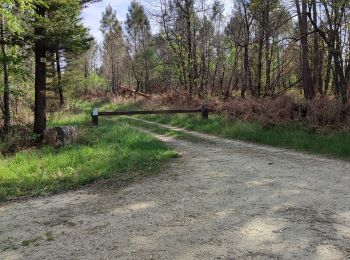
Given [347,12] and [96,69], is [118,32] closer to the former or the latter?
[96,69]

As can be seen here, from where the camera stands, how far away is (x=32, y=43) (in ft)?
41.3

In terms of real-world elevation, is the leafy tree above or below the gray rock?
above

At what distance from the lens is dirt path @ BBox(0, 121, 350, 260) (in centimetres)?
409

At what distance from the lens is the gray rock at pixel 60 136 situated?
38.0 ft

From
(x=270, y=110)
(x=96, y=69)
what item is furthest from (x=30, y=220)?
(x=96, y=69)

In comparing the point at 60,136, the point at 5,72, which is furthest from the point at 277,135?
the point at 5,72

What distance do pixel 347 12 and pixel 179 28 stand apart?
14.2 m

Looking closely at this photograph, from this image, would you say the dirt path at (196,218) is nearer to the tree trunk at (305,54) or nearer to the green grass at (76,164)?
the green grass at (76,164)

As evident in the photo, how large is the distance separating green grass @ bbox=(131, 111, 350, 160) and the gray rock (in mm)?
5974

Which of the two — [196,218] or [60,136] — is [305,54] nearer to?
[60,136]

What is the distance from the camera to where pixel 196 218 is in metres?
5.12

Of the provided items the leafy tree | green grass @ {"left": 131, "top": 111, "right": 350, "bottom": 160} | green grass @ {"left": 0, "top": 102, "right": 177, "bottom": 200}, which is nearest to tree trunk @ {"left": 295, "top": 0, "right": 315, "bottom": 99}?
green grass @ {"left": 131, "top": 111, "right": 350, "bottom": 160}

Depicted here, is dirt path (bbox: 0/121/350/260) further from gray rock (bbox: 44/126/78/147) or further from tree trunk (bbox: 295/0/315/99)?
tree trunk (bbox: 295/0/315/99)

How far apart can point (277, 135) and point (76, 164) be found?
6.98m
